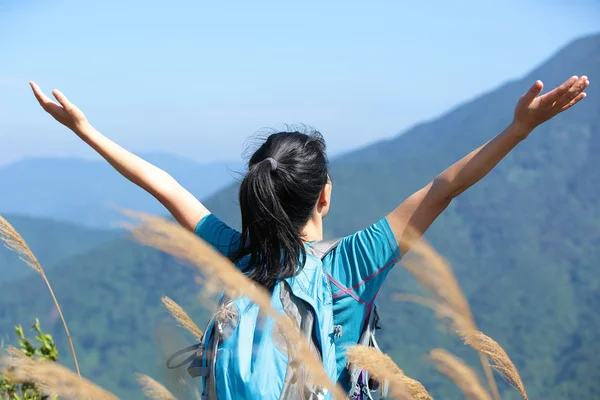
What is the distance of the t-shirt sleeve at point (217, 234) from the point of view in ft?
5.56

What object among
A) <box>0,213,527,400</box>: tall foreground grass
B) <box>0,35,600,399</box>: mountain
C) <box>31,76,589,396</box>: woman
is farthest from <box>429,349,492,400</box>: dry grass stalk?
<box>0,35,600,399</box>: mountain

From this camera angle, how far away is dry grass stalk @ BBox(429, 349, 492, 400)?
1.23m

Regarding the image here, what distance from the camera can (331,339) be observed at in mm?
1423

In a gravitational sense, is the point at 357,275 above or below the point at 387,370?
above

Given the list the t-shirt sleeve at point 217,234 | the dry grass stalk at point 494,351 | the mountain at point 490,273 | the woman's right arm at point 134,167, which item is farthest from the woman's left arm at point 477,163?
the mountain at point 490,273

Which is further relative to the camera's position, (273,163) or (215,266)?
(273,163)

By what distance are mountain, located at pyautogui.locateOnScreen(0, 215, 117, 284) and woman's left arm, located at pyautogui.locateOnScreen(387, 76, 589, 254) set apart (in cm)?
3238

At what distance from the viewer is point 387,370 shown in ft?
3.88

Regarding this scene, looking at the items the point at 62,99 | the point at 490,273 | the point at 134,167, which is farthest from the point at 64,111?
the point at 490,273

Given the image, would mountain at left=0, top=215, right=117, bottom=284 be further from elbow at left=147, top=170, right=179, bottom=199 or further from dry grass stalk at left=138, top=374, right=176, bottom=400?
dry grass stalk at left=138, top=374, right=176, bottom=400

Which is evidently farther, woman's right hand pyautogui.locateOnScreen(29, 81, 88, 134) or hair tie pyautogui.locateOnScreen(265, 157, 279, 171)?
woman's right hand pyautogui.locateOnScreen(29, 81, 88, 134)

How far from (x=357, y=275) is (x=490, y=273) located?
67.4 feet

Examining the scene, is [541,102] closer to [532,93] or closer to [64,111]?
[532,93]

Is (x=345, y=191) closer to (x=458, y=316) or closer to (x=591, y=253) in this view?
(x=591, y=253)
